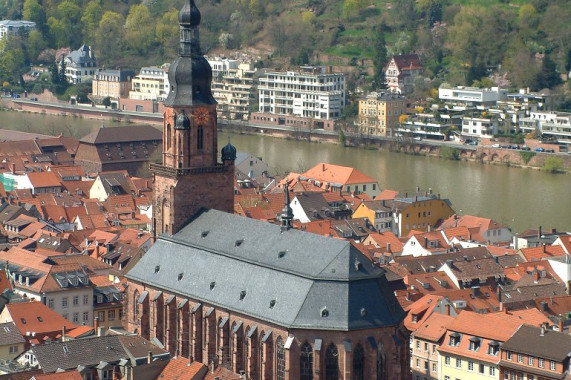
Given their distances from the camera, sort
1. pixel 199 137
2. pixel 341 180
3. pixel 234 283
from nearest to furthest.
A: pixel 234 283 < pixel 199 137 < pixel 341 180

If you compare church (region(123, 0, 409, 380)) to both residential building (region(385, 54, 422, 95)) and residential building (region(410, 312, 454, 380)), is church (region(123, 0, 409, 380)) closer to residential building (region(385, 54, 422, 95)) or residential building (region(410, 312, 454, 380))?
residential building (region(410, 312, 454, 380))

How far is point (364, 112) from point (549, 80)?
12.9m

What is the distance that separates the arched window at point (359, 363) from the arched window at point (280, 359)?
1.91m

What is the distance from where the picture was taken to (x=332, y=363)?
162 feet

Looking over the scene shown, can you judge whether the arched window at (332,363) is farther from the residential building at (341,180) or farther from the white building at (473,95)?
the white building at (473,95)

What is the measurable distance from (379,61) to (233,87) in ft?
36.3

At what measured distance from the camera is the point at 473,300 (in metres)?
60.8

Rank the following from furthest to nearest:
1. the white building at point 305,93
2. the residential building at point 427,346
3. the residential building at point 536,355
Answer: the white building at point 305,93, the residential building at point 427,346, the residential building at point 536,355

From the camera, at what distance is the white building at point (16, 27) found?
170750mm

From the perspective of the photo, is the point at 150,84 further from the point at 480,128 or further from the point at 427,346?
the point at 427,346

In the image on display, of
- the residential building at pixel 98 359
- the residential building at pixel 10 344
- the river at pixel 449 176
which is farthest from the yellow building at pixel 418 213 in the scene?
the residential building at pixel 98 359

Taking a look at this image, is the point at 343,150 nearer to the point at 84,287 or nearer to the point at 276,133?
the point at 276,133

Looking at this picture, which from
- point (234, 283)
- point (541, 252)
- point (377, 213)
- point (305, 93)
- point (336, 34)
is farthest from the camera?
point (336, 34)

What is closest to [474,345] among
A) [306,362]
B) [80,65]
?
[306,362]
